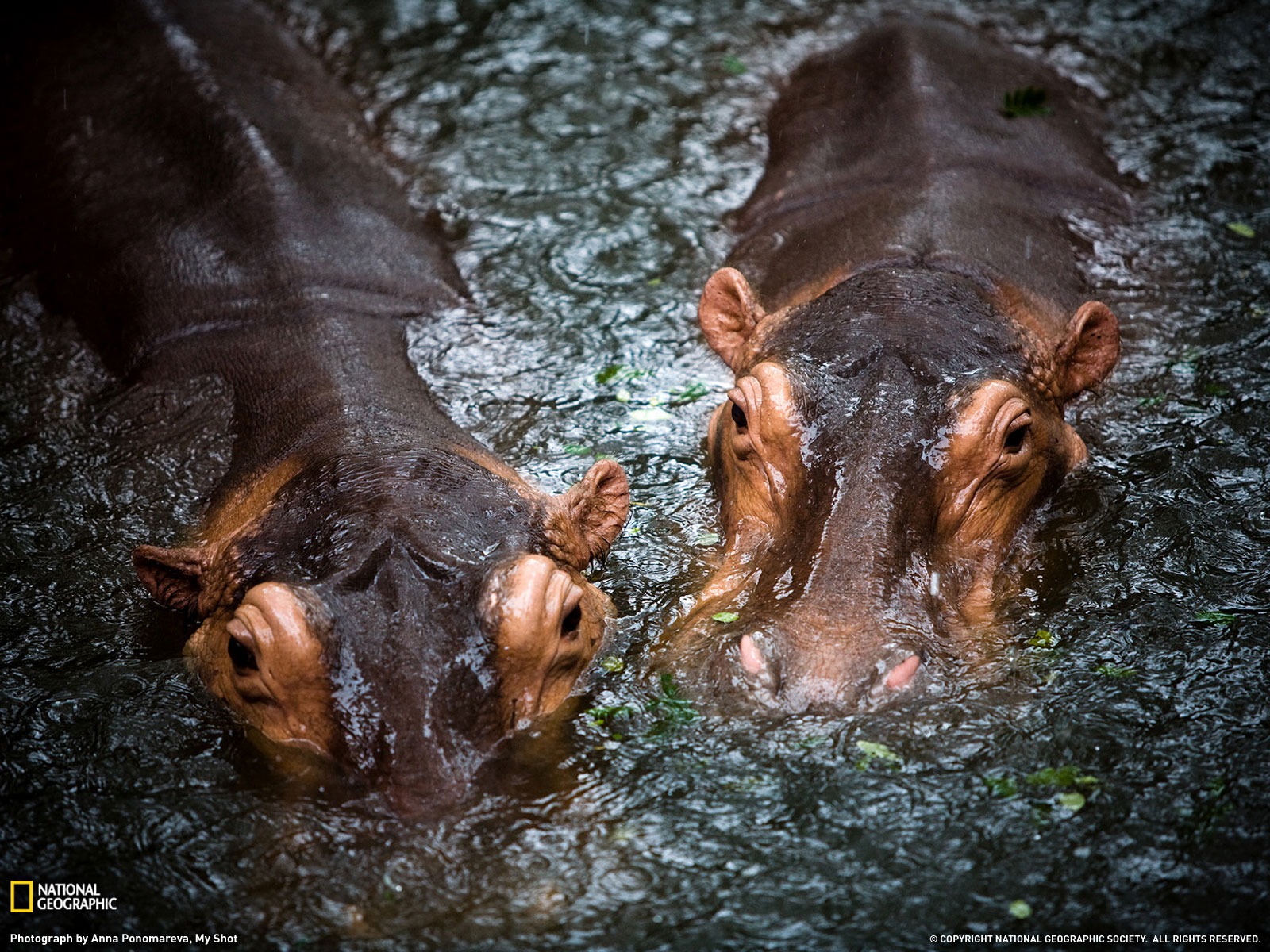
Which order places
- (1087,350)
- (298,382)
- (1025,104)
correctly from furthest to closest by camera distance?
1. (1025,104)
2. (1087,350)
3. (298,382)

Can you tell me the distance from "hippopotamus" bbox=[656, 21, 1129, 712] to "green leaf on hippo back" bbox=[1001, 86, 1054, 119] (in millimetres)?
664

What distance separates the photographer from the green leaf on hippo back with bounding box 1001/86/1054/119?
9517 mm

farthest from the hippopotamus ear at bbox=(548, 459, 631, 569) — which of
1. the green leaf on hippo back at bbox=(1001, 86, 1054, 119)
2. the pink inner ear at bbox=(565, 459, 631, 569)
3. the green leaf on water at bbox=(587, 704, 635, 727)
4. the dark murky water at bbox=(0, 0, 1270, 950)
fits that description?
the green leaf on hippo back at bbox=(1001, 86, 1054, 119)

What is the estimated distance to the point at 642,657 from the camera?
6.10 metres

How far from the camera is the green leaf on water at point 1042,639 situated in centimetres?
613

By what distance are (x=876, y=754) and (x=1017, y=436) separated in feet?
5.54

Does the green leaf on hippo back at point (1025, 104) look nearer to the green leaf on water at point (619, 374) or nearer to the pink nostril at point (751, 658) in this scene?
the green leaf on water at point (619, 374)

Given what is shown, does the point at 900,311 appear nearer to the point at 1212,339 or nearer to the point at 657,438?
the point at 657,438

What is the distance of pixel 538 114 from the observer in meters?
10.7

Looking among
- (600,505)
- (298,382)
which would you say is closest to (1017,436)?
(600,505)

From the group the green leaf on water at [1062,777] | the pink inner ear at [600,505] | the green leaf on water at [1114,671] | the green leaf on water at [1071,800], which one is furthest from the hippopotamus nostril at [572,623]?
the green leaf on water at [1114,671]

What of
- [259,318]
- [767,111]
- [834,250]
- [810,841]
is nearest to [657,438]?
[834,250]

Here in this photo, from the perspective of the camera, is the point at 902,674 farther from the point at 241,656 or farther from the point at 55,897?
the point at 55,897

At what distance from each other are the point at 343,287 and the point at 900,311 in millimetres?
2948
